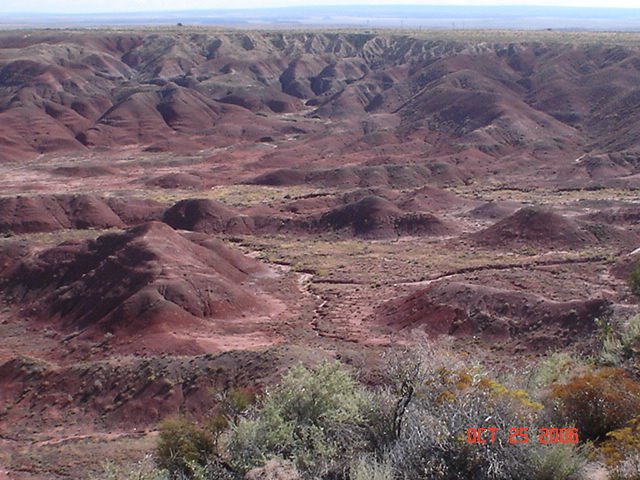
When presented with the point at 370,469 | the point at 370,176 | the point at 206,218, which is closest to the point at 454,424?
the point at 370,469

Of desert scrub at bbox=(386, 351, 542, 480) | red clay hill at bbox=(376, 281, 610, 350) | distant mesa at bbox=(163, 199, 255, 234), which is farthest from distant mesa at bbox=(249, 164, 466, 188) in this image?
desert scrub at bbox=(386, 351, 542, 480)

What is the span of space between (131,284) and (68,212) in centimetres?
2305

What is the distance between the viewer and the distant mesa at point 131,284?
1387 inches

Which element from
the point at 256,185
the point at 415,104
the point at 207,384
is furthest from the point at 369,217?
the point at 415,104

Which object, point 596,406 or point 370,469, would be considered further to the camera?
point 596,406

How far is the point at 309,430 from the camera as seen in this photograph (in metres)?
14.7

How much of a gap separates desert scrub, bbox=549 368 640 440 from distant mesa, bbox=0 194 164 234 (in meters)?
48.2

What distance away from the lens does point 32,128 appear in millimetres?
96062

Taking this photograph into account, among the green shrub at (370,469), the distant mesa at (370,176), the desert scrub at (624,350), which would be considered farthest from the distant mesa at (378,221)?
the green shrub at (370,469)

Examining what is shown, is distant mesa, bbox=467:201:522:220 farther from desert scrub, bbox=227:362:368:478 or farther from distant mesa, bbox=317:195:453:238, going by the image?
desert scrub, bbox=227:362:368:478

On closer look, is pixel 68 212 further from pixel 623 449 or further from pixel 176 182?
pixel 623 449

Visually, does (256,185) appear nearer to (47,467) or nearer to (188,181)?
(188,181)

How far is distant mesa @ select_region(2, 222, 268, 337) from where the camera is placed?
116 feet

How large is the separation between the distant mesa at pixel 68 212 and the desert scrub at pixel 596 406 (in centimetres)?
4818
